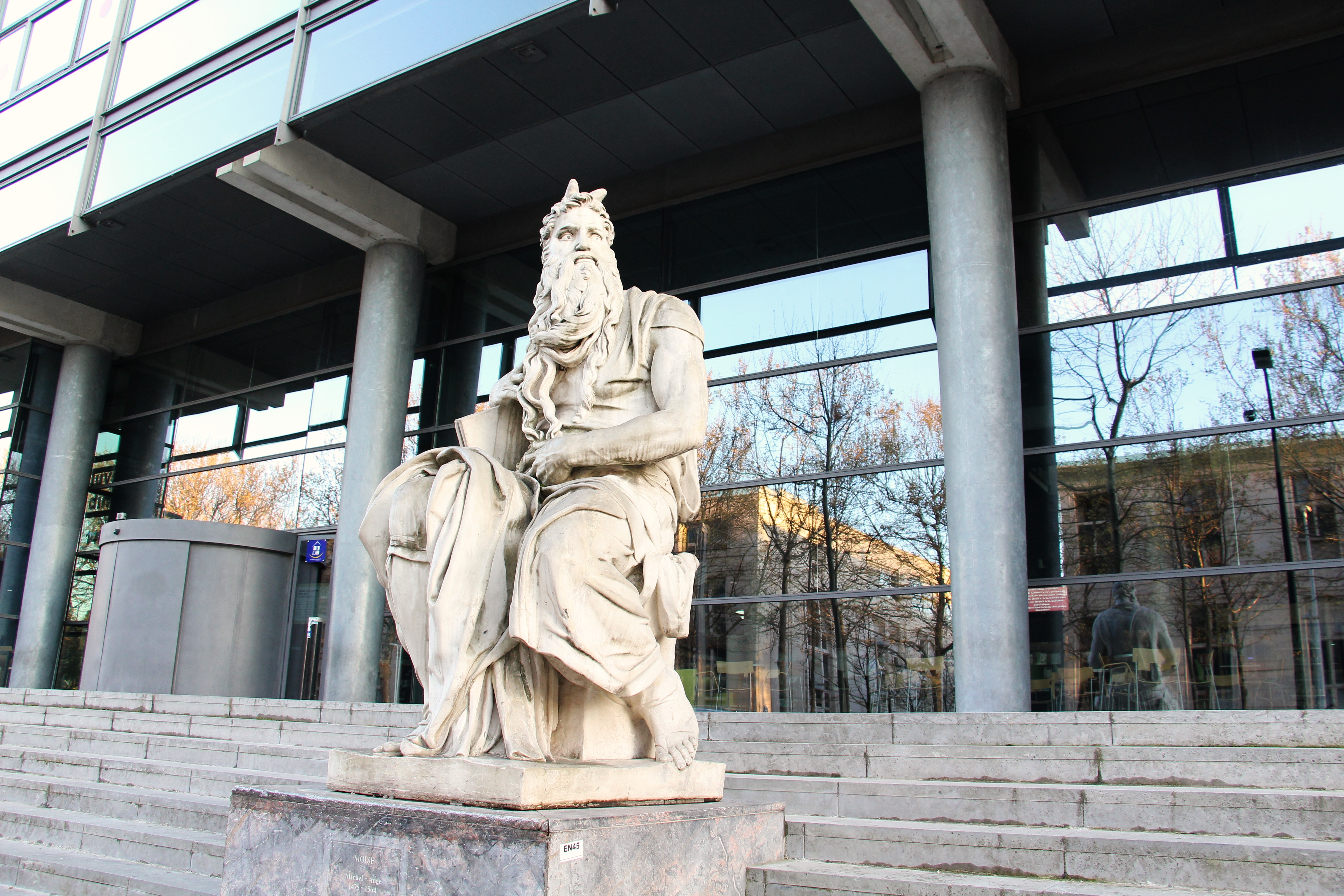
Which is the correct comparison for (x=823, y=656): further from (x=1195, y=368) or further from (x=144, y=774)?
(x=144, y=774)

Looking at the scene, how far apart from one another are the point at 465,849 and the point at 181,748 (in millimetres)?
5145

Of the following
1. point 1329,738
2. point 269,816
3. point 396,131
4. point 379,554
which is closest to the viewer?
point 269,816

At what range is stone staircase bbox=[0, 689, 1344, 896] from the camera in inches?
126

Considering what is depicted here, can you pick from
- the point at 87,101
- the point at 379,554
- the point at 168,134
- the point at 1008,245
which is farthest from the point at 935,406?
the point at 87,101

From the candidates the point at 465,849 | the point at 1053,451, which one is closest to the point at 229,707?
the point at 465,849

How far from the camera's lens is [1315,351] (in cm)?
932

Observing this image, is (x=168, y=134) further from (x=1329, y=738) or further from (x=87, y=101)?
(x=1329, y=738)

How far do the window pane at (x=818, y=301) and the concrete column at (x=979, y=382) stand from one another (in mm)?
1313

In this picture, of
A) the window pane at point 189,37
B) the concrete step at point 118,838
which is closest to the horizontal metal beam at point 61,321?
the window pane at point 189,37

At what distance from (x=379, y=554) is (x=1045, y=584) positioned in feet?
25.9

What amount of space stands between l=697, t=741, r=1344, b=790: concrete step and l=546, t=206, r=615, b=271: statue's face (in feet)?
9.19

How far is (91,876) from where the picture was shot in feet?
13.5

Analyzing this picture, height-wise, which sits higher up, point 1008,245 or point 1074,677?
point 1008,245

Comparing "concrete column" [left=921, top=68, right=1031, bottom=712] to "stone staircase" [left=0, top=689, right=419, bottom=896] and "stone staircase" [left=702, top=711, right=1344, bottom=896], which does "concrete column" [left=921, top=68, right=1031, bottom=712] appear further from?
"stone staircase" [left=0, top=689, right=419, bottom=896]
